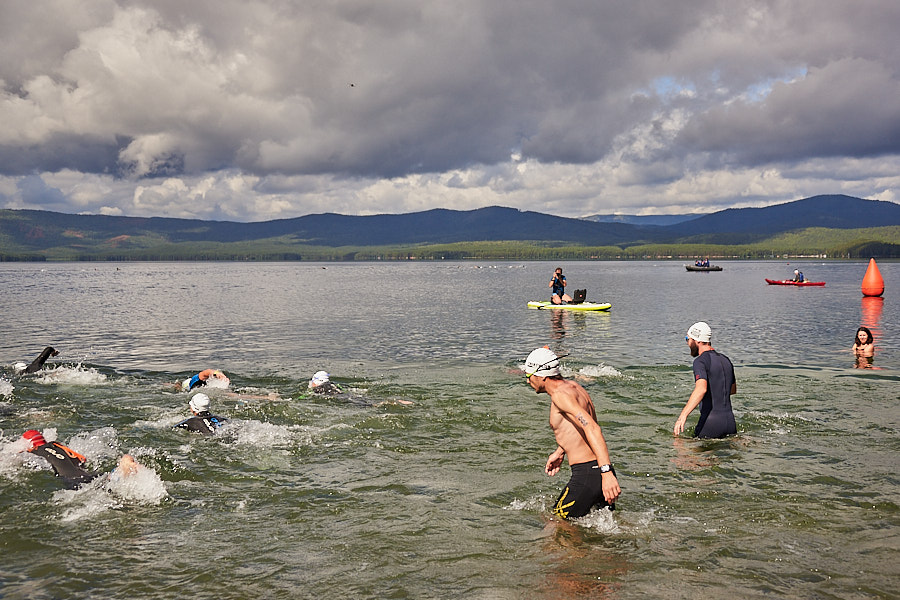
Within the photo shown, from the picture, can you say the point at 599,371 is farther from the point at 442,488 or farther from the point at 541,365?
the point at 541,365

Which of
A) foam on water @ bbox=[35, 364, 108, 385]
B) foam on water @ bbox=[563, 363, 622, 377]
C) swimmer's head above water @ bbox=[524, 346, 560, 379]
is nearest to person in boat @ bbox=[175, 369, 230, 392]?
foam on water @ bbox=[35, 364, 108, 385]

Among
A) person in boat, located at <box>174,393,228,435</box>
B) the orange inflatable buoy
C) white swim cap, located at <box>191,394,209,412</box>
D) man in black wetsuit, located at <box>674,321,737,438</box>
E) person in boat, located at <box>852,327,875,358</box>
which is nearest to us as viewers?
man in black wetsuit, located at <box>674,321,737,438</box>

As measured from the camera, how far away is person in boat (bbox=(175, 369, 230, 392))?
20.2m

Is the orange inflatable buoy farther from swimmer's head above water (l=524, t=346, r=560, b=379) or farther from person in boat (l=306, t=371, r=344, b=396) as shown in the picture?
swimmer's head above water (l=524, t=346, r=560, b=379)

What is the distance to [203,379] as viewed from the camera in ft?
67.4

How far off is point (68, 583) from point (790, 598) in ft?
31.0

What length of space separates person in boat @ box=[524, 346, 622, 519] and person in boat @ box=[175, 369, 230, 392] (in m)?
14.3

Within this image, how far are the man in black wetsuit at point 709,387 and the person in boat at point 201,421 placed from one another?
36.2ft

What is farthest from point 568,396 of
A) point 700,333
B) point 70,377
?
point 70,377

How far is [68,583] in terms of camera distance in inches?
334

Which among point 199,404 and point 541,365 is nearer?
point 541,365

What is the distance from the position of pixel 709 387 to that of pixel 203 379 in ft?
50.9

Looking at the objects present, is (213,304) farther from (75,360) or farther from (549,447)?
(549,447)

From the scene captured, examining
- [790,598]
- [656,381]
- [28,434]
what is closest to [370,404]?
[28,434]
